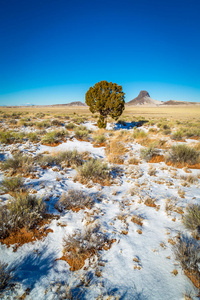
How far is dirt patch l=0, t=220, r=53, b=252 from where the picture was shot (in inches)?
97.4

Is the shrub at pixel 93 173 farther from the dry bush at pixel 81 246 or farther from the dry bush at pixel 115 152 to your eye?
the dry bush at pixel 81 246

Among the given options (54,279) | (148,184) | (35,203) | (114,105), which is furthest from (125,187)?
(114,105)

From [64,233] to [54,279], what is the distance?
0.81m

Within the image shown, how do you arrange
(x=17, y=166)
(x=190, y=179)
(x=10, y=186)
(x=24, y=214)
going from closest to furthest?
(x=24, y=214) → (x=10, y=186) → (x=190, y=179) → (x=17, y=166)

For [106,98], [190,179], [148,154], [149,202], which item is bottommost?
[149,202]

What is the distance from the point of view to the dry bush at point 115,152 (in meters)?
6.86

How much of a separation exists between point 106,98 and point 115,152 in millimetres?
8394

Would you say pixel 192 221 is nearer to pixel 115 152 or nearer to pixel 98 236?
pixel 98 236

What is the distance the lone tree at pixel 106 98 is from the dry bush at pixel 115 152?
607cm

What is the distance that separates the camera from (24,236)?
103 inches

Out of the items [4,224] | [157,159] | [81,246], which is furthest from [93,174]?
[157,159]

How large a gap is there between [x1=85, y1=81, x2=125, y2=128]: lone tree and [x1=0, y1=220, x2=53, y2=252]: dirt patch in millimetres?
12693

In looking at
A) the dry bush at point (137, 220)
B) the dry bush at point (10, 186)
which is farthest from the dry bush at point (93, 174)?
the dry bush at point (10, 186)

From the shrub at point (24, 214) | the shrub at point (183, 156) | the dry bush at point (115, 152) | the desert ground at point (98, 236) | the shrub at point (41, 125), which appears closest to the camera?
the desert ground at point (98, 236)
